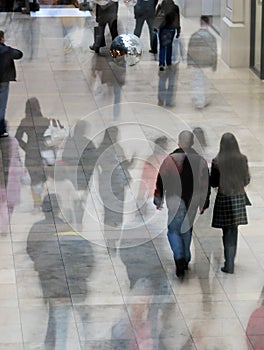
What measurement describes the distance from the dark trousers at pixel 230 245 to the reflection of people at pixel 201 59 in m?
5.85

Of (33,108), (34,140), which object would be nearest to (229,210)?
(34,140)

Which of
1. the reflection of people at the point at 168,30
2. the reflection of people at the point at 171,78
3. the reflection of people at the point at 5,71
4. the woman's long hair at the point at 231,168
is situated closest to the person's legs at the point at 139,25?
the reflection of people at the point at 168,30

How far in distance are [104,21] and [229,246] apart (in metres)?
10.5

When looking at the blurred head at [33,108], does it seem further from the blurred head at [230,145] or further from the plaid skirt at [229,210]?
the plaid skirt at [229,210]

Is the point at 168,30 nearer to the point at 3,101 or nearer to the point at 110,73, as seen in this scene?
the point at 110,73

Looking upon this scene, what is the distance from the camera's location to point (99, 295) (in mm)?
11156

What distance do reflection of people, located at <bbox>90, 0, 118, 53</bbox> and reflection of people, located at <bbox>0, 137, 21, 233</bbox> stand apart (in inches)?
212

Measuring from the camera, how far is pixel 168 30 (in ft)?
67.9

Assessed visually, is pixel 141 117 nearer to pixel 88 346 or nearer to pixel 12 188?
pixel 12 188

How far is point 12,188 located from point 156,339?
4.28 m

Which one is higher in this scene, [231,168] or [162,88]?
[231,168]

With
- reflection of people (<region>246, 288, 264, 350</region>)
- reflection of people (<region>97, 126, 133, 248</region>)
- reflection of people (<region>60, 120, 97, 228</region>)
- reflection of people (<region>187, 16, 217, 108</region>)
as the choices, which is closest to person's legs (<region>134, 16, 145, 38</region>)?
reflection of people (<region>187, 16, 217, 108</region>)

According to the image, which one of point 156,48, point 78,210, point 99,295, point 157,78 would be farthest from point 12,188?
point 156,48

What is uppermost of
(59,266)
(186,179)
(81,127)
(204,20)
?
(186,179)
